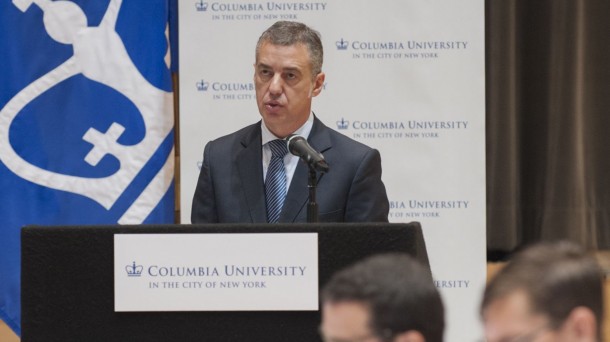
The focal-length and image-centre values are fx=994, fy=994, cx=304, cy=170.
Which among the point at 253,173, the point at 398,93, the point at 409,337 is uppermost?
the point at 398,93

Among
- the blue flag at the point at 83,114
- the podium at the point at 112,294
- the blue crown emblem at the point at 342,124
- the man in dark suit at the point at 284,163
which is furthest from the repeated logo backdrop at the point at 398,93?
the podium at the point at 112,294

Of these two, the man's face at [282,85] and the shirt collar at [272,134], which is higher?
the man's face at [282,85]

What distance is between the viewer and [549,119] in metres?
7.30

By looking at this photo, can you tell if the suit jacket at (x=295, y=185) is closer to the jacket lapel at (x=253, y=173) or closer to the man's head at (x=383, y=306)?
the jacket lapel at (x=253, y=173)

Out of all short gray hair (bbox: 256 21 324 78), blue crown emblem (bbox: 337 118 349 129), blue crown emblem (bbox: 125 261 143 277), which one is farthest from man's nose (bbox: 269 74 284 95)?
blue crown emblem (bbox: 337 118 349 129)

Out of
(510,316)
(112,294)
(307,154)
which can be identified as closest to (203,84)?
(307,154)

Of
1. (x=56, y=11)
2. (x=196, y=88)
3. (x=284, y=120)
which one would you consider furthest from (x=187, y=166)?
(x=284, y=120)

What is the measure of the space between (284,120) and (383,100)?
6.79 feet

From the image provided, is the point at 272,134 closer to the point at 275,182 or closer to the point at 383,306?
the point at 275,182

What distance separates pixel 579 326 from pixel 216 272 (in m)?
1.47

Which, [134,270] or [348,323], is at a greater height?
[348,323]

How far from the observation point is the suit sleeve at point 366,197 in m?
3.87

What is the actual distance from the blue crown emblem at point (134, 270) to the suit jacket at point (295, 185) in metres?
0.88

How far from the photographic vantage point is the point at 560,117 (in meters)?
7.30
